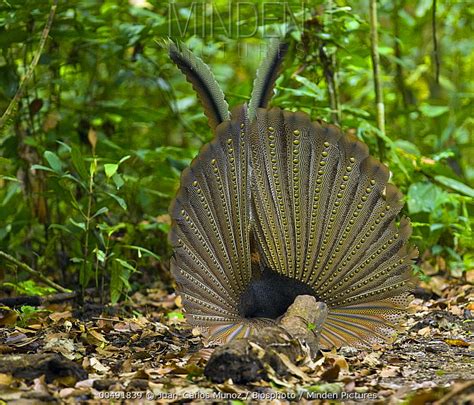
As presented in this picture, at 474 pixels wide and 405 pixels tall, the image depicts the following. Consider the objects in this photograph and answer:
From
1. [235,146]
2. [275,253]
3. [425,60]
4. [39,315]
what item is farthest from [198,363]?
[425,60]

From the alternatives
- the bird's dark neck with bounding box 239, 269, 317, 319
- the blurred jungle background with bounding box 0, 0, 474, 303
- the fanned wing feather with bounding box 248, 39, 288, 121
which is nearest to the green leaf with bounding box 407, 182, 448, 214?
the blurred jungle background with bounding box 0, 0, 474, 303

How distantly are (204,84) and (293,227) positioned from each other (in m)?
0.73

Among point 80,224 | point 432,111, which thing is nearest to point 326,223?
point 80,224

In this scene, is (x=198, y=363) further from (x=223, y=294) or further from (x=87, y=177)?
(x=87, y=177)

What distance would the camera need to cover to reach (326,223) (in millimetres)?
3062

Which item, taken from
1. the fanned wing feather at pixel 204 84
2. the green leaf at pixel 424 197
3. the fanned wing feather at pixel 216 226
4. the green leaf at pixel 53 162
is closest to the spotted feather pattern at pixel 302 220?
the fanned wing feather at pixel 216 226

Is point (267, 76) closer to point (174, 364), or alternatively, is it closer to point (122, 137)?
point (174, 364)

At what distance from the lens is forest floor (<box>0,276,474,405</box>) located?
2.35m

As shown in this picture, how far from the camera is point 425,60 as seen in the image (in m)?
7.84

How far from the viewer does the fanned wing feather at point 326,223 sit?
3043 mm

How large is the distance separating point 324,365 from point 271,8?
271 centimetres

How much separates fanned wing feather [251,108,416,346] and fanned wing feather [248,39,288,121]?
0.18 meters

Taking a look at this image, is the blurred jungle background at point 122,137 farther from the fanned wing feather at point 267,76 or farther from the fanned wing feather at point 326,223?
the fanned wing feather at point 326,223

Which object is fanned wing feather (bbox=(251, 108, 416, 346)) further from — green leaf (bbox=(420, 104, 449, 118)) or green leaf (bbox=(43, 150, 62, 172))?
green leaf (bbox=(420, 104, 449, 118))
